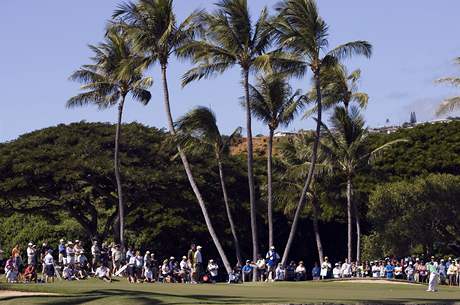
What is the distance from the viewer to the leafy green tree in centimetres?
5794

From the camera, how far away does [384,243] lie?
58969mm

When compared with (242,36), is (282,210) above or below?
below

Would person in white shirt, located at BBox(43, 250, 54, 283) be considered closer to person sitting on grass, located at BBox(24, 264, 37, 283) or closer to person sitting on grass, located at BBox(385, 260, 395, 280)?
person sitting on grass, located at BBox(24, 264, 37, 283)

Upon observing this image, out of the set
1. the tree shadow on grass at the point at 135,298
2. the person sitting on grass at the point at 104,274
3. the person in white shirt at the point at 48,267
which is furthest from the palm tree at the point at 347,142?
the tree shadow on grass at the point at 135,298

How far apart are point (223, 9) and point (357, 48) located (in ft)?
21.3

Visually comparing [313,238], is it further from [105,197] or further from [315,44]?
[315,44]

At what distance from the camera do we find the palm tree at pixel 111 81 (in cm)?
5266

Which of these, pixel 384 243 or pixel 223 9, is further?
pixel 384 243

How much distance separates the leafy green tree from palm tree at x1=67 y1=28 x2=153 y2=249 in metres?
14.9

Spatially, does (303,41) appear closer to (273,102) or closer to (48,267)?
(273,102)

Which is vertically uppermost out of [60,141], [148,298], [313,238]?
[60,141]

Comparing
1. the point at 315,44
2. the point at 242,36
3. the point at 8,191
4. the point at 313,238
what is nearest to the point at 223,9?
the point at 242,36

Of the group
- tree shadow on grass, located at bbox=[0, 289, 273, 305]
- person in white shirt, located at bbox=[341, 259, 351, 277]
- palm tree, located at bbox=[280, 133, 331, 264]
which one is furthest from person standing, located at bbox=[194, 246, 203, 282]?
palm tree, located at bbox=[280, 133, 331, 264]

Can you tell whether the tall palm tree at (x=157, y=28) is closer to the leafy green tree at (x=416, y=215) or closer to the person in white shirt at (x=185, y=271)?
the person in white shirt at (x=185, y=271)
